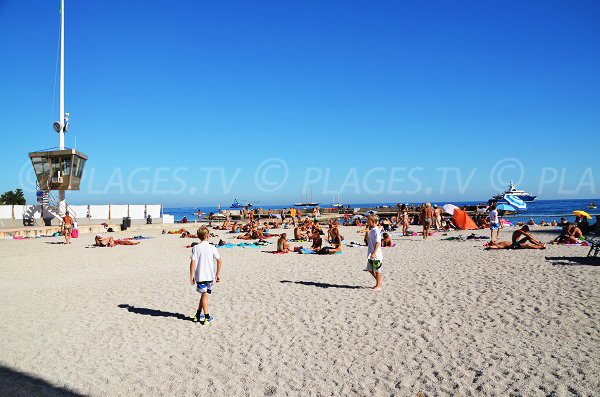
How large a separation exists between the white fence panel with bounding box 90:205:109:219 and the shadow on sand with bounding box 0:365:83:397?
33933 mm

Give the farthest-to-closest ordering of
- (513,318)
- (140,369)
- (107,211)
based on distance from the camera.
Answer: (107,211)
(513,318)
(140,369)

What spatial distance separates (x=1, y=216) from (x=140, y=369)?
33.0 meters

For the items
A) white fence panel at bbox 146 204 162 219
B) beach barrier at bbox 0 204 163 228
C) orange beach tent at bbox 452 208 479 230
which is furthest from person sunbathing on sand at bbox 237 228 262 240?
white fence panel at bbox 146 204 162 219

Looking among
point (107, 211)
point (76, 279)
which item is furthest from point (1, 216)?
point (76, 279)

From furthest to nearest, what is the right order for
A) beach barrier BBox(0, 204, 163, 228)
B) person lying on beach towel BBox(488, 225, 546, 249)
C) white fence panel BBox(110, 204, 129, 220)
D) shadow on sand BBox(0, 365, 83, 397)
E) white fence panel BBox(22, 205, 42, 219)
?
white fence panel BBox(110, 204, 129, 220)
white fence panel BBox(22, 205, 42, 219)
beach barrier BBox(0, 204, 163, 228)
person lying on beach towel BBox(488, 225, 546, 249)
shadow on sand BBox(0, 365, 83, 397)

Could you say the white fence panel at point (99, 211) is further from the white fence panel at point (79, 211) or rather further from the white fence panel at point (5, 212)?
the white fence panel at point (5, 212)

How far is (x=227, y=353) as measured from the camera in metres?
4.91

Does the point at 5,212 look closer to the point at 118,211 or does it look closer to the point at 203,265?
the point at 118,211

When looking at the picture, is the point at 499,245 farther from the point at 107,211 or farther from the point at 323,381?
the point at 107,211

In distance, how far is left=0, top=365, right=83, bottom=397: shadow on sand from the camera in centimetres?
388

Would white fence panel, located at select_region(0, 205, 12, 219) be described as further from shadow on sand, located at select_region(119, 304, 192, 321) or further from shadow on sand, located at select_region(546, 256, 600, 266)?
shadow on sand, located at select_region(546, 256, 600, 266)

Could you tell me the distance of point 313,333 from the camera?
18.3 ft

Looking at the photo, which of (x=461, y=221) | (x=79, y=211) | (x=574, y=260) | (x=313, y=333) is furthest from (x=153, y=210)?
(x=313, y=333)

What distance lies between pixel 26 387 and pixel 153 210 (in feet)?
122
